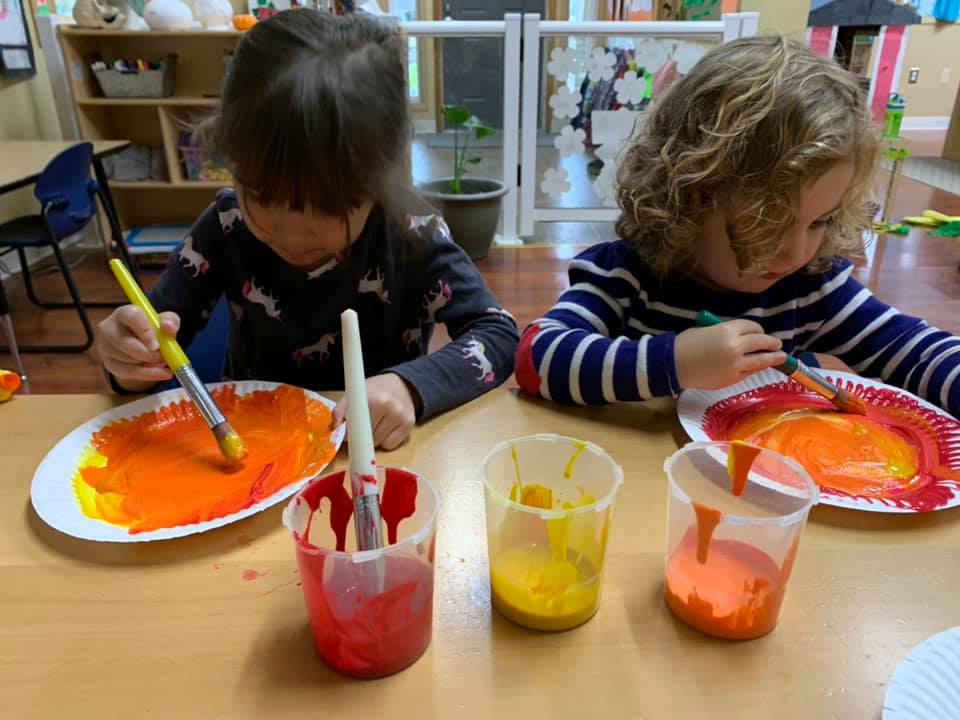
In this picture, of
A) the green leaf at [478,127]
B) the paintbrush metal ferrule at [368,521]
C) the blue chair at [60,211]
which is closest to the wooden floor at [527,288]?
the blue chair at [60,211]

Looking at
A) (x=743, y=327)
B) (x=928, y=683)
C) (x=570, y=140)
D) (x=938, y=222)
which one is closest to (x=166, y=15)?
(x=570, y=140)

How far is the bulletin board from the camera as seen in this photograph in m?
2.97

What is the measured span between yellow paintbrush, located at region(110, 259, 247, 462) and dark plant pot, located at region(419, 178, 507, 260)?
232 centimetres

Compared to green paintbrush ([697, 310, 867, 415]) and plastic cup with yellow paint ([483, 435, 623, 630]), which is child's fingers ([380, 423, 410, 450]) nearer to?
plastic cup with yellow paint ([483, 435, 623, 630])

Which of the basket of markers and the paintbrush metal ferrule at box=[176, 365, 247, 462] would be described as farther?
the basket of markers

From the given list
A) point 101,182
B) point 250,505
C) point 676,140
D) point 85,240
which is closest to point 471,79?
point 101,182

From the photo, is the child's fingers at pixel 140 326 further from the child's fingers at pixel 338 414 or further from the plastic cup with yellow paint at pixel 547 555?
the plastic cup with yellow paint at pixel 547 555

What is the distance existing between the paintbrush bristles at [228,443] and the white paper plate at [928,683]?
0.53m

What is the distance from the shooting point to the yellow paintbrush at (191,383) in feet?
2.14

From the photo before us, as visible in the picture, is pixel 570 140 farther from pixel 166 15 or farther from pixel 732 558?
pixel 732 558

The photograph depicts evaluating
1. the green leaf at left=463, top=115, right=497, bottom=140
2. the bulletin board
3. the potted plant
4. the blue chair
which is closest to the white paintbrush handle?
the blue chair

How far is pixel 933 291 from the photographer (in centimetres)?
269

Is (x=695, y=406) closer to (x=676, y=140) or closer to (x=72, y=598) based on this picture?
(x=676, y=140)

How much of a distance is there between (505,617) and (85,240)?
12.3 ft
